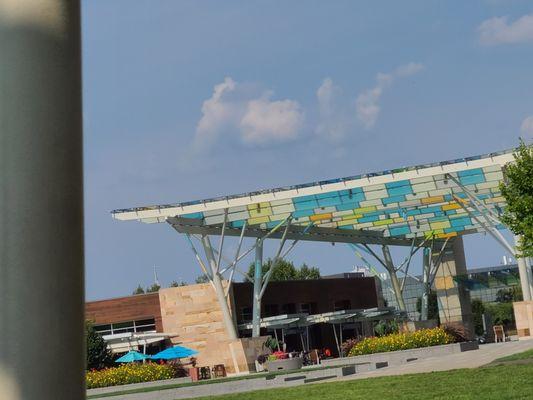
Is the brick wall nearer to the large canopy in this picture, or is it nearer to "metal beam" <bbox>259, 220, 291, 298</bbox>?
"metal beam" <bbox>259, 220, 291, 298</bbox>

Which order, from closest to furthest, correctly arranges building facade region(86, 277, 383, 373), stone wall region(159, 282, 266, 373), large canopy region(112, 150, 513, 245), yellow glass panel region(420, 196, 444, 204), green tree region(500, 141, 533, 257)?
green tree region(500, 141, 533, 257)
large canopy region(112, 150, 513, 245)
yellow glass panel region(420, 196, 444, 204)
building facade region(86, 277, 383, 373)
stone wall region(159, 282, 266, 373)

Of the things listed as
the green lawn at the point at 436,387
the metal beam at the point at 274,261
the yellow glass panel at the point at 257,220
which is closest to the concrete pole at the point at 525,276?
the metal beam at the point at 274,261

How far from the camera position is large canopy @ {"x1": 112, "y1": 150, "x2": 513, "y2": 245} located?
41844mm

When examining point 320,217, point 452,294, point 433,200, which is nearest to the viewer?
point 433,200

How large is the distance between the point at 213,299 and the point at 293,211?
11244mm

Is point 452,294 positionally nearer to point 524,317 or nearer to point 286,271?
point 524,317

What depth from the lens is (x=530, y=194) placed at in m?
30.1

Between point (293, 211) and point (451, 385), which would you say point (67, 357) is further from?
point (293, 211)

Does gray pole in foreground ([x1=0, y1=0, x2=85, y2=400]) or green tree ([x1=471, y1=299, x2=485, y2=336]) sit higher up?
green tree ([x1=471, y1=299, x2=485, y2=336])

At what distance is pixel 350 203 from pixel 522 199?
15822mm

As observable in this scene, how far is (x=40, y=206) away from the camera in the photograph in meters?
2.73

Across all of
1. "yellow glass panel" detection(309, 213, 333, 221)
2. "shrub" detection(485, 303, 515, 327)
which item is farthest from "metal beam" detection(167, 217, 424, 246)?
"shrub" detection(485, 303, 515, 327)

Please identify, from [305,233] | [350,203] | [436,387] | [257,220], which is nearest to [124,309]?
[305,233]

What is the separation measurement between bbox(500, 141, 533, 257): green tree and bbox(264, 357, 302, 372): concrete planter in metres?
13.1
